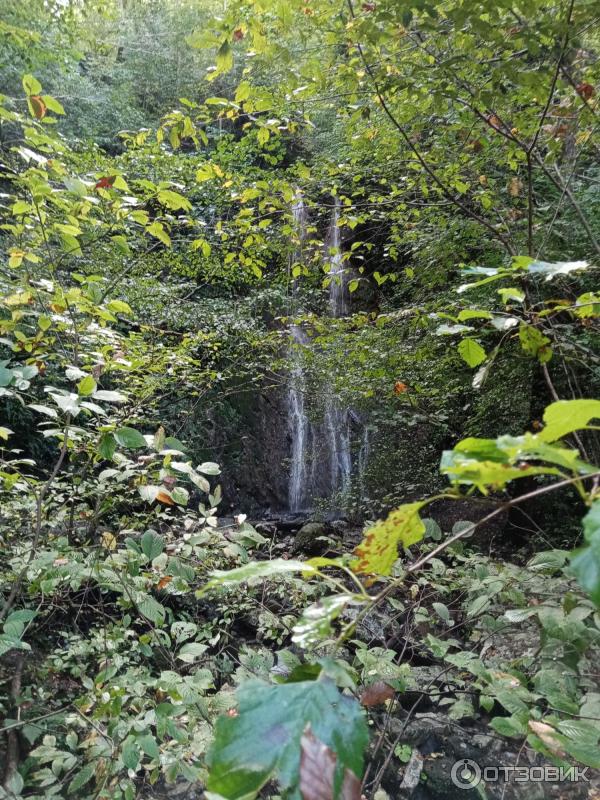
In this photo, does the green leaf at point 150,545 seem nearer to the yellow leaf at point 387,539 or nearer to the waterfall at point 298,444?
the yellow leaf at point 387,539

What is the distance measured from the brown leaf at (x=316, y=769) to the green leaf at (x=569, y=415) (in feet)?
1.10

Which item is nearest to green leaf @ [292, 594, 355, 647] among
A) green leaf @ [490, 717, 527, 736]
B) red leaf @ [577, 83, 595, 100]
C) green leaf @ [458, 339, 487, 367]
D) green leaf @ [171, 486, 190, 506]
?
green leaf @ [490, 717, 527, 736]

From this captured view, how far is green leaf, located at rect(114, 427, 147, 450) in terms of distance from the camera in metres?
1.24

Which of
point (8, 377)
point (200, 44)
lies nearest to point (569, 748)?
point (8, 377)

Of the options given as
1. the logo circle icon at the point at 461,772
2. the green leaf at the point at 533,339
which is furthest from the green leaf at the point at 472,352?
the logo circle icon at the point at 461,772

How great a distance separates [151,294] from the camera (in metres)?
5.45

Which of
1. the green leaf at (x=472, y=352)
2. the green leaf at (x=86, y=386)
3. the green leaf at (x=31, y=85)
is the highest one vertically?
the green leaf at (x=31, y=85)

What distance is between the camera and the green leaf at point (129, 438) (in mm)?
1244

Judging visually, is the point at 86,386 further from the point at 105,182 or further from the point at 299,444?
the point at 299,444

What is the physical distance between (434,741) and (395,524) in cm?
313

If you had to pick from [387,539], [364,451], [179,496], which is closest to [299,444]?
[364,451]

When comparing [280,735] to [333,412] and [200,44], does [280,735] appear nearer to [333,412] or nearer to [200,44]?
[200,44]

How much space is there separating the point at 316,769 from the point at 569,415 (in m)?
0.38

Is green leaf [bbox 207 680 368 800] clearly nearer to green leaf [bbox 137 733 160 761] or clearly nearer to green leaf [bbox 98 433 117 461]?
green leaf [bbox 98 433 117 461]
